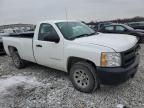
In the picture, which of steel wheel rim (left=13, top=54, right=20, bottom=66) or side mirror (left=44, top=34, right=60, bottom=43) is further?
steel wheel rim (left=13, top=54, right=20, bottom=66)

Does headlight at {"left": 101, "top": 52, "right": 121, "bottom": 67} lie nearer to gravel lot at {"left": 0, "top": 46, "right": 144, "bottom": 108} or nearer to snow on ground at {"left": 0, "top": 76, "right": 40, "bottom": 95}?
gravel lot at {"left": 0, "top": 46, "right": 144, "bottom": 108}

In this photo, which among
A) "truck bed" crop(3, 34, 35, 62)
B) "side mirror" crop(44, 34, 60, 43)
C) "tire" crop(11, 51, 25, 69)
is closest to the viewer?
"side mirror" crop(44, 34, 60, 43)

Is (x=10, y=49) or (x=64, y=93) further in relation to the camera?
(x=10, y=49)

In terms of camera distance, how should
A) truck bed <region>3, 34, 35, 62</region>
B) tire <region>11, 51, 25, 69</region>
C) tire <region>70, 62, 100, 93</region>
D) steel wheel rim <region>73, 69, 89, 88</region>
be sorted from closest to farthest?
tire <region>70, 62, 100, 93</region>, steel wheel rim <region>73, 69, 89, 88</region>, truck bed <region>3, 34, 35, 62</region>, tire <region>11, 51, 25, 69</region>

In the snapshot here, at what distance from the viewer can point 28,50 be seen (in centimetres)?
584

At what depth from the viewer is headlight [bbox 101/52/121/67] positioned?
3.71 m

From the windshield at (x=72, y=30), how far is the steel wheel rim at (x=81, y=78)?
90 centimetres

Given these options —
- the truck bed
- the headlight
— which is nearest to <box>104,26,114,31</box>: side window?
the truck bed

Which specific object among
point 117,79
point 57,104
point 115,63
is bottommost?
point 57,104

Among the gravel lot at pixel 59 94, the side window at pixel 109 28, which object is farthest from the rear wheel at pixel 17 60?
the side window at pixel 109 28

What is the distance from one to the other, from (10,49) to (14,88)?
2.65 m

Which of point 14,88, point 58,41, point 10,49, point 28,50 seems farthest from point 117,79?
point 10,49

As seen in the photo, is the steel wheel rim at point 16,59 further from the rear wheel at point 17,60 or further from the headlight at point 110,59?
the headlight at point 110,59

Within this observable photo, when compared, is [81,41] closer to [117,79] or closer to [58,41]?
[58,41]
